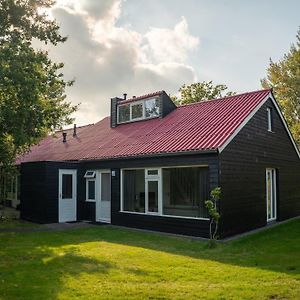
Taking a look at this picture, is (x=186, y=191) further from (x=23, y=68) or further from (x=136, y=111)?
(x=136, y=111)

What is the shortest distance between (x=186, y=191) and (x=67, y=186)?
6975 mm

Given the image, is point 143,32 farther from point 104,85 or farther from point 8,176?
point 8,176

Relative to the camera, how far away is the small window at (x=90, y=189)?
18250 millimetres

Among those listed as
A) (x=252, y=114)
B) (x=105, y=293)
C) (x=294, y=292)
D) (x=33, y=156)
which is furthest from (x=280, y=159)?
(x=33, y=156)

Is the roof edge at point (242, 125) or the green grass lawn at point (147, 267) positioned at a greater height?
the roof edge at point (242, 125)

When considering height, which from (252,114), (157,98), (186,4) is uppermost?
(186,4)

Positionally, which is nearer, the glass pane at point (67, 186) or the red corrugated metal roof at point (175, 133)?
the red corrugated metal roof at point (175, 133)

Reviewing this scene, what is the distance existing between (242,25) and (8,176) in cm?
1401

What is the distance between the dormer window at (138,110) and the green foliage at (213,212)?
27.5 feet

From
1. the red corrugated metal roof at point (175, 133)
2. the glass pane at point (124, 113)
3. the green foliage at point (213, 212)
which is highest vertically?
the glass pane at point (124, 113)

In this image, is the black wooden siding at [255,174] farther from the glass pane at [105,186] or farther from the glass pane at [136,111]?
the glass pane at [136,111]

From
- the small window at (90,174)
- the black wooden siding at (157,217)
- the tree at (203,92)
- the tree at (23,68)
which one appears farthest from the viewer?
the tree at (203,92)

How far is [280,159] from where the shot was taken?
1836cm

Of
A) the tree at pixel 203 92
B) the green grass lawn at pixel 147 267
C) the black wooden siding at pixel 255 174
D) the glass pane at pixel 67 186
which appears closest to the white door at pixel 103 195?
the glass pane at pixel 67 186
